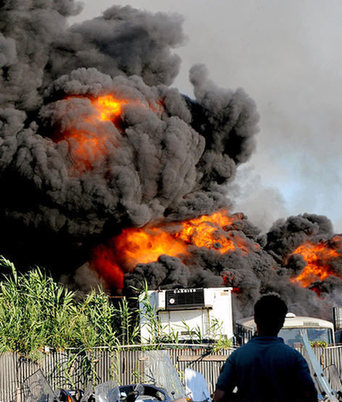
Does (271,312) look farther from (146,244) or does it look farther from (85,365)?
(146,244)

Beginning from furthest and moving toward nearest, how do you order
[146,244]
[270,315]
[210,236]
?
[146,244] → [210,236] → [270,315]

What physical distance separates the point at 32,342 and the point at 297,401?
41.7 feet

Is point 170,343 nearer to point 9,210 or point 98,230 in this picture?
point 98,230

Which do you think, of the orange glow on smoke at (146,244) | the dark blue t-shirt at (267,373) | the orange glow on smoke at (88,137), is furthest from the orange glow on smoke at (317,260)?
the dark blue t-shirt at (267,373)

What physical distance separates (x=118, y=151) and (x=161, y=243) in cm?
768

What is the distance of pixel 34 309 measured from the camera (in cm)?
1670

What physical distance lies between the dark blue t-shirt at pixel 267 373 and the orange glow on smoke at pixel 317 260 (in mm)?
40668

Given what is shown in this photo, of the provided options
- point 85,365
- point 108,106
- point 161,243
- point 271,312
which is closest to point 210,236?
point 161,243

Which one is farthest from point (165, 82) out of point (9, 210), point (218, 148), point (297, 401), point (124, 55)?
point (297, 401)

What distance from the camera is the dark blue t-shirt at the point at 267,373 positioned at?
423 cm

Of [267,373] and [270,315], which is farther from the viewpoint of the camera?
[270,315]

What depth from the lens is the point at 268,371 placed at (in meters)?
4.30

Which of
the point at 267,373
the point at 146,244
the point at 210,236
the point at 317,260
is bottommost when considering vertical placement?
the point at 267,373

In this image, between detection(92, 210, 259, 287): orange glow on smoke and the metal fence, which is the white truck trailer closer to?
the metal fence
